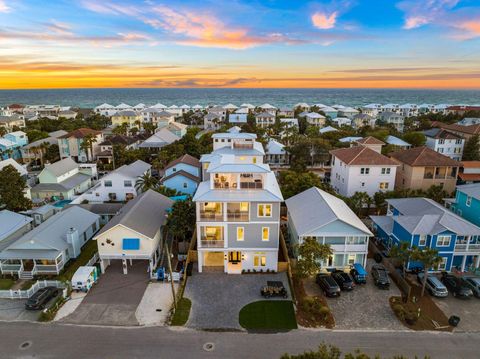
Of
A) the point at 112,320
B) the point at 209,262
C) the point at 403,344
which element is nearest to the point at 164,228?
the point at 209,262

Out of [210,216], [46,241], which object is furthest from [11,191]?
[210,216]

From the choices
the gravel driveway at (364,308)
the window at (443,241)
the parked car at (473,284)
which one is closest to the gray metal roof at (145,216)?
the gravel driveway at (364,308)

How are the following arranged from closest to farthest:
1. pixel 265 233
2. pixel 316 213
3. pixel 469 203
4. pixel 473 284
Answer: pixel 473 284
pixel 265 233
pixel 316 213
pixel 469 203

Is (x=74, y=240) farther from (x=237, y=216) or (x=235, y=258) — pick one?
(x=237, y=216)

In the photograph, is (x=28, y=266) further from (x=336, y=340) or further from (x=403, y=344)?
(x=403, y=344)

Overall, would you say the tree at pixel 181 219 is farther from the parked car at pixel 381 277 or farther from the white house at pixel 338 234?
the parked car at pixel 381 277

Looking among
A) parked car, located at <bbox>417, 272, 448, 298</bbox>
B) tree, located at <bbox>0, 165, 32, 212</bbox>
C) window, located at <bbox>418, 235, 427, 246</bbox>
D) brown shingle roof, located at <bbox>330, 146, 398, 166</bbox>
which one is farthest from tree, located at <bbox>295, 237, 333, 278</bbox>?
tree, located at <bbox>0, 165, 32, 212</bbox>
